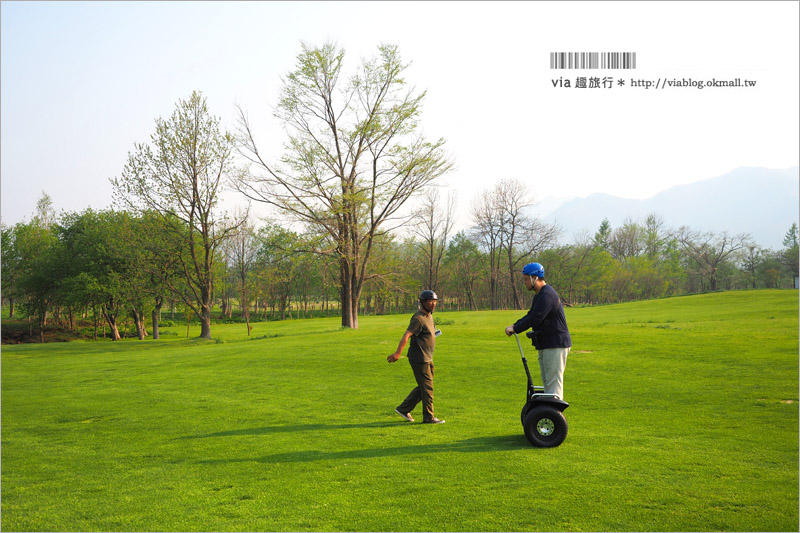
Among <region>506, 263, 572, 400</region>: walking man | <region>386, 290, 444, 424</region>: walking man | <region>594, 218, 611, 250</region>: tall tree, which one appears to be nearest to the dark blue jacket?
<region>506, 263, 572, 400</region>: walking man

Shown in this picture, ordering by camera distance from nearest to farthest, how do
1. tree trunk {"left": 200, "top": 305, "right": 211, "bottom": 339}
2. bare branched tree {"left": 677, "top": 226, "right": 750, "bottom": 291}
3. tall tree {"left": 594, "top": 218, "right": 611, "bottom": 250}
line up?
1. tree trunk {"left": 200, "top": 305, "right": 211, "bottom": 339}
2. bare branched tree {"left": 677, "top": 226, "right": 750, "bottom": 291}
3. tall tree {"left": 594, "top": 218, "right": 611, "bottom": 250}

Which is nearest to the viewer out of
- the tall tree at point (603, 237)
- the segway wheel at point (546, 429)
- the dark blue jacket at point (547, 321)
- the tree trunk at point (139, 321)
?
the dark blue jacket at point (547, 321)

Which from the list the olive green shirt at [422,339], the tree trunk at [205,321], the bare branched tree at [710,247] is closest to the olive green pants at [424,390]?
the olive green shirt at [422,339]

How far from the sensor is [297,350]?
22062mm

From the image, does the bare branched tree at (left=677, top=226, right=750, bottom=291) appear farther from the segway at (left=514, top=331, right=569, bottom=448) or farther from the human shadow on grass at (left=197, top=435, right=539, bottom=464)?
the human shadow on grass at (left=197, top=435, right=539, bottom=464)

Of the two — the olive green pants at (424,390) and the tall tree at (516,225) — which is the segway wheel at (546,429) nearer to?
the olive green pants at (424,390)

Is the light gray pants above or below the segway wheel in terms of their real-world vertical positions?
above

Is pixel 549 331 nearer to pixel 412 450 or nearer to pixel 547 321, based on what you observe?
pixel 547 321

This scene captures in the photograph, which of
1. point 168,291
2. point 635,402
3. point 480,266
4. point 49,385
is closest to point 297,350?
point 49,385

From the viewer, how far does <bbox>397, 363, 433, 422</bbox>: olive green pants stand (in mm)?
9719

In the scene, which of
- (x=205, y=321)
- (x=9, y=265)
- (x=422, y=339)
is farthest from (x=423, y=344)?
(x=9, y=265)

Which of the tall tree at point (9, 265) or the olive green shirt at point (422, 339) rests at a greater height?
the tall tree at point (9, 265)

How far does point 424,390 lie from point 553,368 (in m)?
2.78

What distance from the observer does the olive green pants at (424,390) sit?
972cm
